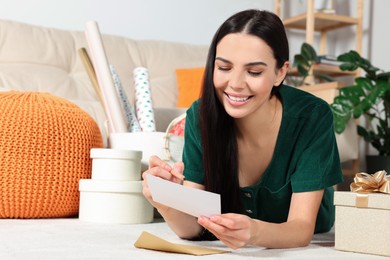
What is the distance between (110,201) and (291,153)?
20.6 inches

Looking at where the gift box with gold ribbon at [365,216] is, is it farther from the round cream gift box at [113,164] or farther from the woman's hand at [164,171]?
the round cream gift box at [113,164]

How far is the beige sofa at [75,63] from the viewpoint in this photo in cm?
217

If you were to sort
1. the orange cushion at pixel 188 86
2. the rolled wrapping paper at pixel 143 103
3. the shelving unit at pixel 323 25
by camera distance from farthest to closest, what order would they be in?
the shelving unit at pixel 323 25
the orange cushion at pixel 188 86
the rolled wrapping paper at pixel 143 103

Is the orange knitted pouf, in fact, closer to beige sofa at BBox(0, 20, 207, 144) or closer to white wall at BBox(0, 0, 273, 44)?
beige sofa at BBox(0, 20, 207, 144)

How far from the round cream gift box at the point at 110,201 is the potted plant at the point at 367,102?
4.84 feet

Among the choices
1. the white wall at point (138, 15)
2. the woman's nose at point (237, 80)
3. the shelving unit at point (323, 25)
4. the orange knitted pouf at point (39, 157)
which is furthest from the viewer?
the shelving unit at point (323, 25)

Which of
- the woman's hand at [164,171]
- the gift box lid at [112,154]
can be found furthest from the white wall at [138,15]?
the woman's hand at [164,171]

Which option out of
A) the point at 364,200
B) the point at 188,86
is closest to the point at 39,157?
the point at 364,200

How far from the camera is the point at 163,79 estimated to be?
102 inches

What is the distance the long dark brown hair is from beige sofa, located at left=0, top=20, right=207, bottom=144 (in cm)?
83

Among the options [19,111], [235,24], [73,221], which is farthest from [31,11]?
[235,24]

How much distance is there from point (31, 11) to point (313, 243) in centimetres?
196

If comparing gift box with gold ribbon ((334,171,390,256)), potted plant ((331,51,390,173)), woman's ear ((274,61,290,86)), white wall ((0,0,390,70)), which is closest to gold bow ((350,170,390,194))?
gift box with gold ribbon ((334,171,390,256))

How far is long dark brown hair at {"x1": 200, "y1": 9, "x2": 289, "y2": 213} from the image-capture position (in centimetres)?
114
